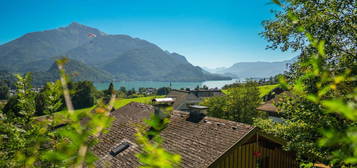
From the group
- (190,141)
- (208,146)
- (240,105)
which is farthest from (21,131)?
(240,105)

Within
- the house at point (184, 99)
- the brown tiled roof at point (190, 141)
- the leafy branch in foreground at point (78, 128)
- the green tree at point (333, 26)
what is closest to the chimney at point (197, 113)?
the brown tiled roof at point (190, 141)

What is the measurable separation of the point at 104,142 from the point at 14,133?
30.8 feet

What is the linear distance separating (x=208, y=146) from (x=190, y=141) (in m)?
1.06

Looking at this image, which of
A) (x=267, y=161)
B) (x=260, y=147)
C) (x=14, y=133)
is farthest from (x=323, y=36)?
(x=14, y=133)

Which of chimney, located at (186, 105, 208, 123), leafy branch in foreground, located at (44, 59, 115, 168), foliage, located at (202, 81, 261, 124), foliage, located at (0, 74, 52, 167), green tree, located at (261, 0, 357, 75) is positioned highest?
green tree, located at (261, 0, 357, 75)

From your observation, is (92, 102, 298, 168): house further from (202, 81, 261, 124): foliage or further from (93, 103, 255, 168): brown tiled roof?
(202, 81, 261, 124): foliage

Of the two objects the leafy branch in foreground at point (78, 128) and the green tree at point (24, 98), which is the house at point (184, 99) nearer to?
the green tree at point (24, 98)

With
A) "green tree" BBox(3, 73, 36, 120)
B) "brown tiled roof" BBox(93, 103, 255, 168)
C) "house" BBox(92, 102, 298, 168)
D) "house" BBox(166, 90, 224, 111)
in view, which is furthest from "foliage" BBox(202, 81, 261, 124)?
"house" BBox(166, 90, 224, 111)

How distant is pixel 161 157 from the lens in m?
1.08

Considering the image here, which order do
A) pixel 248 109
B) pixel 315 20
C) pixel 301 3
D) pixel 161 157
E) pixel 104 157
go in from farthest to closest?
pixel 248 109, pixel 104 157, pixel 301 3, pixel 315 20, pixel 161 157

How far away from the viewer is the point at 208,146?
9031 mm

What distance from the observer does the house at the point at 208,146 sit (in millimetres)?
8625

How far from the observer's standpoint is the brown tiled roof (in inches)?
338

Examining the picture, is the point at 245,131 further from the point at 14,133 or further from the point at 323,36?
the point at 14,133
